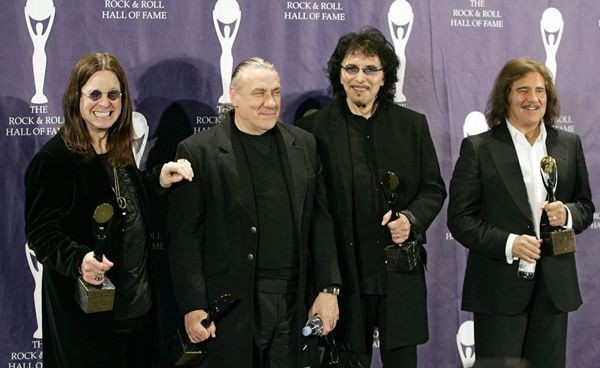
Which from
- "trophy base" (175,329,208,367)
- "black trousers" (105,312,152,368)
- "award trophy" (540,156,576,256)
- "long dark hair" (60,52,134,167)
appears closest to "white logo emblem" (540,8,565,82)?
"award trophy" (540,156,576,256)

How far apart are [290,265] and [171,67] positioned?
1.70 meters

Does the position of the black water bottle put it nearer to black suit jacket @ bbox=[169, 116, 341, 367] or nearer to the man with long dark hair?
black suit jacket @ bbox=[169, 116, 341, 367]

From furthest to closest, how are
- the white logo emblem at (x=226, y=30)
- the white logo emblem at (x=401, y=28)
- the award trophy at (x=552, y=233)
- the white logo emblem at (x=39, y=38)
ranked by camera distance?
1. the white logo emblem at (x=401, y=28)
2. the white logo emblem at (x=226, y=30)
3. the white logo emblem at (x=39, y=38)
4. the award trophy at (x=552, y=233)

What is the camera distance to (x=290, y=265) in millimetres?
4062

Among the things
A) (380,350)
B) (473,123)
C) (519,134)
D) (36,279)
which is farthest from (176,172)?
(473,123)

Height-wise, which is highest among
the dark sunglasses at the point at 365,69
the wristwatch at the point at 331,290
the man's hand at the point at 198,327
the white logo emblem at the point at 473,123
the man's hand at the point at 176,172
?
the dark sunglasses at the point at 365,69

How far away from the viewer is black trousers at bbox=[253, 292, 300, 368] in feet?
13.3

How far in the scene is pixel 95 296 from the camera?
3.71m

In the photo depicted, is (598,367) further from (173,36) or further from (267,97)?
(173,36)

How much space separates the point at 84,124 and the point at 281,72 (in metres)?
1.57

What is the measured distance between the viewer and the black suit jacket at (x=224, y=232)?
3.99 meters

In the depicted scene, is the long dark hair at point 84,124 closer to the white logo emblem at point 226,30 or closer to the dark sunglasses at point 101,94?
the dark sunglasses at point 101,94

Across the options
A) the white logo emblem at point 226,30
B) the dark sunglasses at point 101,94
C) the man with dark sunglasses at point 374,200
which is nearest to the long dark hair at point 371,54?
the man with dark sunglasses at point 374,200

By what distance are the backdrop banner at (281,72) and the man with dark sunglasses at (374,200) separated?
827 mm
